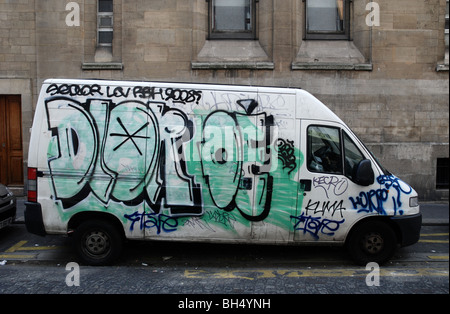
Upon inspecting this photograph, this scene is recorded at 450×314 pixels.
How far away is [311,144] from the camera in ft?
18.6

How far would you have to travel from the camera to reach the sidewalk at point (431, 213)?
336 inches

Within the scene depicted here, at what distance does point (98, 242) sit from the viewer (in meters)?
5.75

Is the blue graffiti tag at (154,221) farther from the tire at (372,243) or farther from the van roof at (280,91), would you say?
the tire at (372,243)

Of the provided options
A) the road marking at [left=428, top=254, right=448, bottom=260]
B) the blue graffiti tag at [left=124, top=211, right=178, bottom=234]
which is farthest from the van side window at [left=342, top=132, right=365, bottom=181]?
the blue graffiti tag at [left=124, top=211, right=178, bottom=234]

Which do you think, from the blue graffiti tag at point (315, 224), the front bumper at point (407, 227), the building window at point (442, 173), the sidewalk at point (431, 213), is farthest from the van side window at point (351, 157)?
the building window at point (442, 173)

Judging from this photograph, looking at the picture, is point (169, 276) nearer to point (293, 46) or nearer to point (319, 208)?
point (319, 208)

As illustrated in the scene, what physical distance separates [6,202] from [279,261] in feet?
16.6

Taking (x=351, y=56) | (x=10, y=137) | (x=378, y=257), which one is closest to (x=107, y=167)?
(x=378, y=257)

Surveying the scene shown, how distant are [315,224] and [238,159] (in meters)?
1.47

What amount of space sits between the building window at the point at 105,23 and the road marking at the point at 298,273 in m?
7.90

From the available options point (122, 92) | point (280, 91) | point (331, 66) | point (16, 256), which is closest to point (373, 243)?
point (280, 91)

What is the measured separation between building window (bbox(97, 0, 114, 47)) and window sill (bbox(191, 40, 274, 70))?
2580 millimetres

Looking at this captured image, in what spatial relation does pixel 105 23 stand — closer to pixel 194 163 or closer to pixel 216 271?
pixel 194 163
